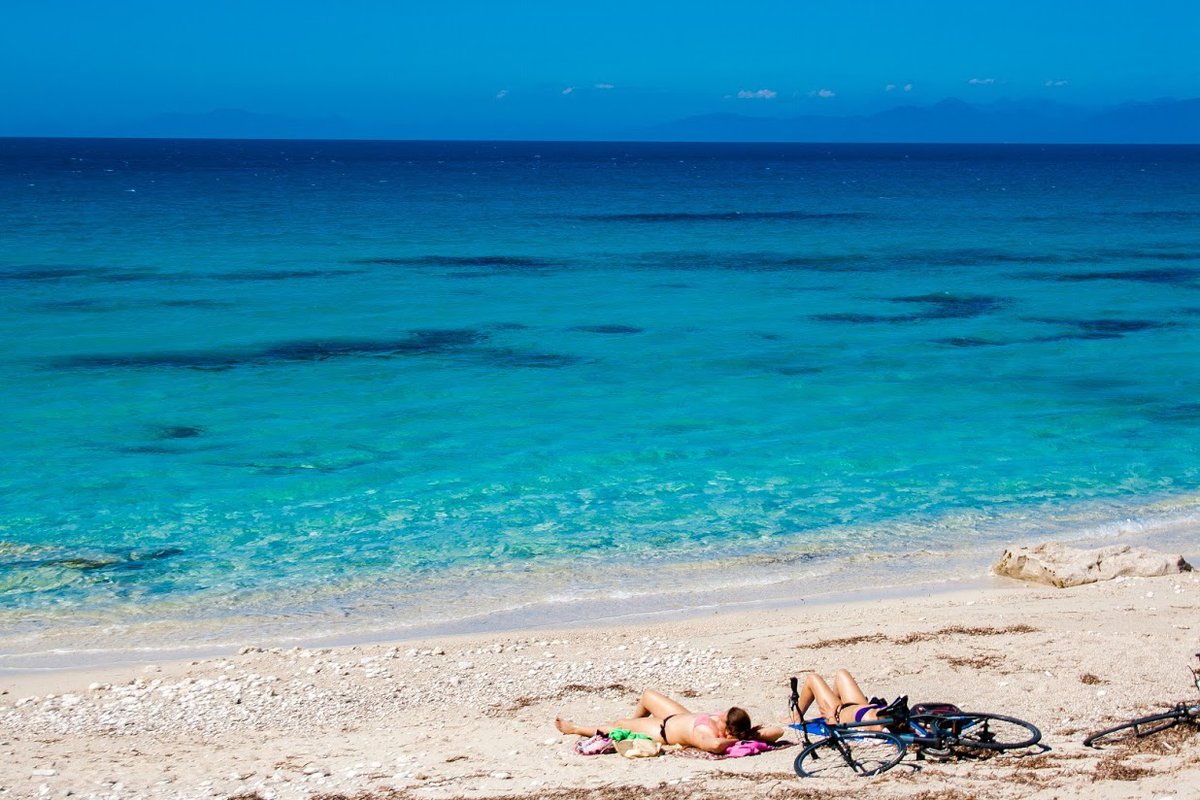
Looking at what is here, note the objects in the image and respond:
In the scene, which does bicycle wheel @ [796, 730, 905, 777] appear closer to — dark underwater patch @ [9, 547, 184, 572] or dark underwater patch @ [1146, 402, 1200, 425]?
dark underwater patch @ [9, 547, 184, 572]

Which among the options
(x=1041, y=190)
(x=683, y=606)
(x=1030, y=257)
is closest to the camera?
(x=683, y=606)

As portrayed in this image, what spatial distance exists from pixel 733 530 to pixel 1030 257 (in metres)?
32.1

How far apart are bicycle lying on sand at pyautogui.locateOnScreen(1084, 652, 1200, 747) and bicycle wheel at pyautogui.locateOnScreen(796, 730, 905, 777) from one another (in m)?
1.26

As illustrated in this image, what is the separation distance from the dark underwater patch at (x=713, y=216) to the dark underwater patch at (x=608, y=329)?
30.0 meters

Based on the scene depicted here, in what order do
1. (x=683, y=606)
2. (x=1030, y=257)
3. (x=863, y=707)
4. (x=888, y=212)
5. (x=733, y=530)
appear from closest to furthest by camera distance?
(x=863, y=707)
(x=683, y=606)
(x=733, y=530)
(x=1030, y=257)
(x=888, y=212)

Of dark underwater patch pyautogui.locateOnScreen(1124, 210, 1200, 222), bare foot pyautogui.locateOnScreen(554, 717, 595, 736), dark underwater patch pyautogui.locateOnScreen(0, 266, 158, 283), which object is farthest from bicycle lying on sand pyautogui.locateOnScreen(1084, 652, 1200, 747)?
dark underwater patch pyautogui.locateOnScreen(1124, 210, 1200, 222)

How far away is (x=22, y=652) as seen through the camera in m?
11.4

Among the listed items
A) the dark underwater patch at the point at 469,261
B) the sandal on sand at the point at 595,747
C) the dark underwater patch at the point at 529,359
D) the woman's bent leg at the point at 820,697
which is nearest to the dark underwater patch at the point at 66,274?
the dark underwater patch at the point at 469,261

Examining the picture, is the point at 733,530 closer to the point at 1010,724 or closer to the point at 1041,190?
the point at 1010,724

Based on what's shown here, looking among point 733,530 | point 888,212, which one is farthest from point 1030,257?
point 733,530

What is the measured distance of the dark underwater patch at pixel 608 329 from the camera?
28453 millimetres

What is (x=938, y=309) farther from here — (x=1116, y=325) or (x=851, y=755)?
(x=851, y=755)

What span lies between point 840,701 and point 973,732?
2.98ft

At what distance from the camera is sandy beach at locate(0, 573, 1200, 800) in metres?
7.76
